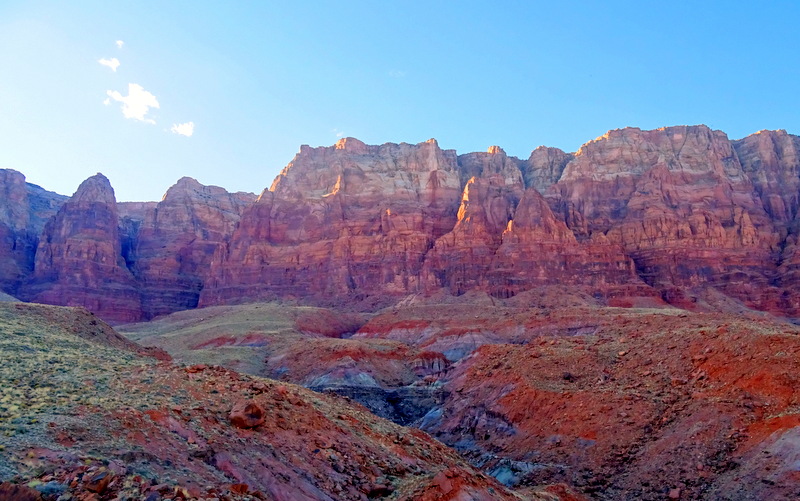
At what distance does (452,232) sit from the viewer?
110250 millimetres

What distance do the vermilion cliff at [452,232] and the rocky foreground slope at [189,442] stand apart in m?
78.3

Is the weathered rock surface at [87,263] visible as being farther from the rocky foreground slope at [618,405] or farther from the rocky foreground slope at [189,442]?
the rocky foreground slope at [189,442]

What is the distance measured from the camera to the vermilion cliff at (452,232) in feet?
330

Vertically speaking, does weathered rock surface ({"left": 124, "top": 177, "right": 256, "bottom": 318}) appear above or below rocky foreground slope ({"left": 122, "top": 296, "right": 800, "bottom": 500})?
above

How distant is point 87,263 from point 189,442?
11617 centimetres

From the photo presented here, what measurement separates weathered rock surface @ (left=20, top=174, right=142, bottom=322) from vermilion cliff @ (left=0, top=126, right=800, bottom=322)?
0.30 m

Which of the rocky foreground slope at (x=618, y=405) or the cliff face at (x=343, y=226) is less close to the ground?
the cliff face at (x=343, y=226)

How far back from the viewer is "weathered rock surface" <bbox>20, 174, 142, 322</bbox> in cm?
11356

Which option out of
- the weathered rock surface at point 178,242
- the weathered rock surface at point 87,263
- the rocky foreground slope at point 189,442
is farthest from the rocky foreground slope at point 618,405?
the weathered rock surface at point 178,242

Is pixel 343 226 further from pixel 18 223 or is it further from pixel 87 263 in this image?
pixel 18 223

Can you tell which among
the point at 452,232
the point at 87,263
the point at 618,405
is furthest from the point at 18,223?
the point at 618,405

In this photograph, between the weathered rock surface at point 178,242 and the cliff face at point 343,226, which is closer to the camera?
the cliff face at point 343,226

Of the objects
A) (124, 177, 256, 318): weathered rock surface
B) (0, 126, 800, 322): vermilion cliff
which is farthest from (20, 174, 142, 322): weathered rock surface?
(124, 177, 256, 318): weathered rock surface

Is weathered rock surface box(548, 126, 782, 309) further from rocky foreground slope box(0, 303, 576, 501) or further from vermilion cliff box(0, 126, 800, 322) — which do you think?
rocky foreground slope box(0, 303, 576, 501)
